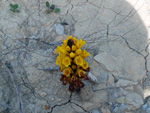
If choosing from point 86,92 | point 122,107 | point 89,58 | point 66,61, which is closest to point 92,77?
point 86,92

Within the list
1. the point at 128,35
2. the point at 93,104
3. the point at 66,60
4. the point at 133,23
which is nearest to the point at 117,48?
the point at 128,35

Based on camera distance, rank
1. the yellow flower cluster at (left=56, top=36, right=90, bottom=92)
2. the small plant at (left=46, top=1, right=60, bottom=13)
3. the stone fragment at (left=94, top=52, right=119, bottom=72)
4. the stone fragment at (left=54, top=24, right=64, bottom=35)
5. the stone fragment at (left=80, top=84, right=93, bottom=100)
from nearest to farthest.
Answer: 1. the yellow flower cluster at (left=56, top=36, right=90, bottom=92)
2. the stone fragment at (left=80, top=84, right=93, bottom=100)
3. the stone fragment at (left=94, top=52, right=119, bottom=72)
4. the stone fragment at (left=54, top=24, right=64, bottom=35)
5. the small plant at (left=46, top=1, right=60, bottom=13)

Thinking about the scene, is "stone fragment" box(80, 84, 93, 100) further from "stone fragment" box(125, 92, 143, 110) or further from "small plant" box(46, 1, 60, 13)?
"small plant" box(46, 1, 60, 13)

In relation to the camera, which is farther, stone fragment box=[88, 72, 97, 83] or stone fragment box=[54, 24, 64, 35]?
stone fragment box=[54, 24, 64, 35]

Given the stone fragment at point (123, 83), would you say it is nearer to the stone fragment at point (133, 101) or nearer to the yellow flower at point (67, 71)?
the stone fragment at point (133, 101)

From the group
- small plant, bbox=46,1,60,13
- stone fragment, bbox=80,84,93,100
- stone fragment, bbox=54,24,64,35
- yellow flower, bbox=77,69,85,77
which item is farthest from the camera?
small plant, bbox=46,1,60,13

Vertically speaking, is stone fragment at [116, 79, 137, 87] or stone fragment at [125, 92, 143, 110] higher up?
stone fragment at [116, 79, 137, 87]

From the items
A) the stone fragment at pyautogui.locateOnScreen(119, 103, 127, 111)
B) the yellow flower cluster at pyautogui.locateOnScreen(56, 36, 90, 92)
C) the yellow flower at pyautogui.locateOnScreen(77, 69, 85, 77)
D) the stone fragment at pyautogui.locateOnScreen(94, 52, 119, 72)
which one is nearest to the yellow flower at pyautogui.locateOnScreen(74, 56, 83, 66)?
the yellow flower cluster at pyautogui.locateOnScreen(56, 36, 90, 92)
